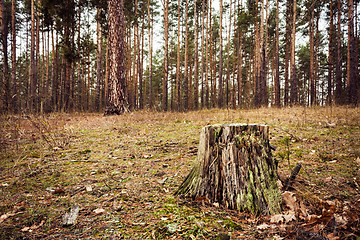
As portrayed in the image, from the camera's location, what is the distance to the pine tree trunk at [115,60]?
6.99 m

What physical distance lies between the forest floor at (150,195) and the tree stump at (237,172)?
4.4 inches

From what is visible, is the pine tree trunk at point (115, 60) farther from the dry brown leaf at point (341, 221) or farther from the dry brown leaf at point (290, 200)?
the dry brown leaf at point (341, 221)

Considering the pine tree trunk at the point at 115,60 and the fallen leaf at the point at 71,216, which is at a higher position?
the pine tree trunk at the point at 115,60

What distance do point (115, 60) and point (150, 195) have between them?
20.7ft

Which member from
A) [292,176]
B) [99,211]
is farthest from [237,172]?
[99,211]

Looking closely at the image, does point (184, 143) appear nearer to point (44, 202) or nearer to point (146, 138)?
point (146, 138)

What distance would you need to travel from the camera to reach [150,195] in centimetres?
203

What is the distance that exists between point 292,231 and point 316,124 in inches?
176

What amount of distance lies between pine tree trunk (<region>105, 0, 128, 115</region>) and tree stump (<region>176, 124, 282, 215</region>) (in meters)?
5.83

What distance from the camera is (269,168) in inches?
76.1

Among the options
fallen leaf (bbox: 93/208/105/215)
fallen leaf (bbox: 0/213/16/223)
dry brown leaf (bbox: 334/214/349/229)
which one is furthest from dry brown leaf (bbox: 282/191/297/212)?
fallen leaf (bbox: 0/213/16/223)

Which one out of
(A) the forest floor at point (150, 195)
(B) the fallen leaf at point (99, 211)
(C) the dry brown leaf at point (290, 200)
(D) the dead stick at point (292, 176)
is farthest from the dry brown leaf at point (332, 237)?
(B) the fallen leaf at point (99, 211)

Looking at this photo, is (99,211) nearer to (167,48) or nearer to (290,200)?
(290,200)

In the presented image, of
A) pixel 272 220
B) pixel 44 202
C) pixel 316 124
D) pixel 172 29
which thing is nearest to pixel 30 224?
pixel 44 202
